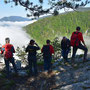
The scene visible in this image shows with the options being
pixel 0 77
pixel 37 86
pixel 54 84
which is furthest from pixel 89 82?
pixel 0 77

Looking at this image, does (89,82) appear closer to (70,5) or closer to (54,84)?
(54,84)

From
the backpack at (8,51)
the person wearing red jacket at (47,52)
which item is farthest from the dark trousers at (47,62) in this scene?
the backpack at (8,51)

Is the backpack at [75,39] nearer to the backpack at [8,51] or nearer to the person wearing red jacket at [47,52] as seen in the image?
the person wearing red jacket at [47,52]

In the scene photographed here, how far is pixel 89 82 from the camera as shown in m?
8.81

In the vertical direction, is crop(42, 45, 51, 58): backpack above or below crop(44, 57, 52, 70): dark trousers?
above

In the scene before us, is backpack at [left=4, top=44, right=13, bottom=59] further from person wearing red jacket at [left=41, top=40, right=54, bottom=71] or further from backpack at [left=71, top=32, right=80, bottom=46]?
backpack at [left=71, top=32, right=80, bottom=46]

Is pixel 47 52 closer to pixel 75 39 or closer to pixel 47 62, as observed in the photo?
pixel 47 62

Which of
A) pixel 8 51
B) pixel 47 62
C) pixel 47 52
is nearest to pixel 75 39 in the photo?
pixel 47 52

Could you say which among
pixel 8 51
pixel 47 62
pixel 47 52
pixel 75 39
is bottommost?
pixel 47 62

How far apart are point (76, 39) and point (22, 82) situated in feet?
15.8

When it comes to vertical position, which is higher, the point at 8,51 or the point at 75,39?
the point at 75,39

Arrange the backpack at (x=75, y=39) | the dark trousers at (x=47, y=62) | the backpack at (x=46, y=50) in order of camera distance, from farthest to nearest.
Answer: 1. the dark trousers at (x=47, y=62)
2. the backpack at (x=46, y=50)
3. the backpack at (x=75, y=39)

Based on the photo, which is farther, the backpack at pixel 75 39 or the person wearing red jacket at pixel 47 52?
the person wearing red jacket at pixel 47 52

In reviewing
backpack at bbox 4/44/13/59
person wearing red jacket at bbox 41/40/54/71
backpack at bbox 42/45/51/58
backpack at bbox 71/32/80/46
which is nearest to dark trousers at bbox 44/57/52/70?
person wearing red jacket at bbox 41/40/54/71
